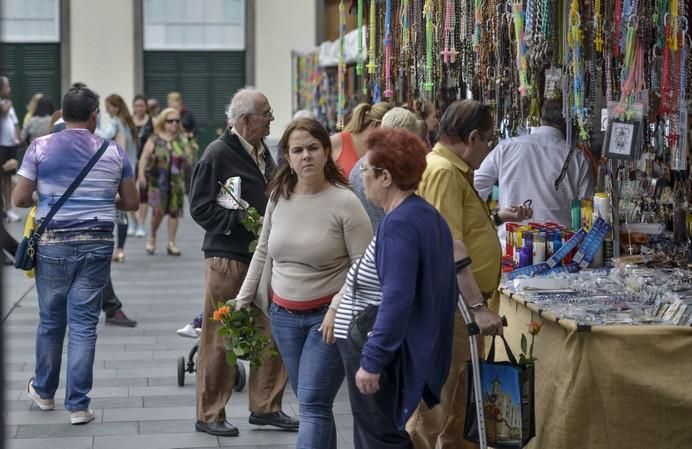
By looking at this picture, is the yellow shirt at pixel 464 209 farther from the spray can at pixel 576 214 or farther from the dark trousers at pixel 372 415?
the spray can at pixel 576 214

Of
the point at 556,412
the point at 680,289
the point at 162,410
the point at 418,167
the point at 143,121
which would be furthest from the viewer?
the point at 143,121

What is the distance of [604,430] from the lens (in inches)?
188

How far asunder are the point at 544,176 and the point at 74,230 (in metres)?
2.73

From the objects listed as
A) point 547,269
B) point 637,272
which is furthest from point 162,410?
point 637,272

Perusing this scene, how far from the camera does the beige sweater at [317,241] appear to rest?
4.61m

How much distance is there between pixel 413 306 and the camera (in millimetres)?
3998

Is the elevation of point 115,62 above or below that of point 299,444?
above

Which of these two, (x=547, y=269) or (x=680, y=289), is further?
(x=547, y=269)

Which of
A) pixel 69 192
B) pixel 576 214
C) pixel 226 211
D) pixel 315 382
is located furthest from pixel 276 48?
pixel 315 382

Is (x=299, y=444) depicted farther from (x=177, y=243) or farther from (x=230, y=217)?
(x=177, y=243)

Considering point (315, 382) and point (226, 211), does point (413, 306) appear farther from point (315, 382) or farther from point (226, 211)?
point (226, 211)

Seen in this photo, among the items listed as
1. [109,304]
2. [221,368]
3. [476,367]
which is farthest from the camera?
[109,304]

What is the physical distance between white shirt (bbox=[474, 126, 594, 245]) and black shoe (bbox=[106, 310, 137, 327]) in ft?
11.9

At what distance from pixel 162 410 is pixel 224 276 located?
126 centimetres
